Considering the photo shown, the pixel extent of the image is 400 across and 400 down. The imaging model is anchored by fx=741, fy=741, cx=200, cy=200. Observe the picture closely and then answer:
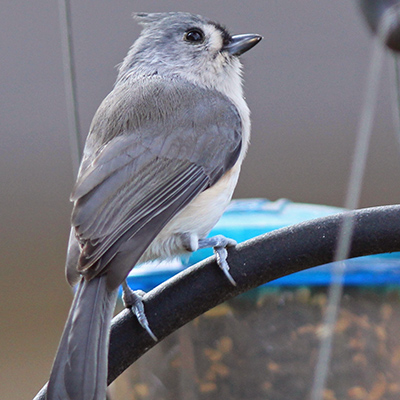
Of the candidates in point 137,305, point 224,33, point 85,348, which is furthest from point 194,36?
point 85,348

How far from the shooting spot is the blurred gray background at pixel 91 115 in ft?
10.9

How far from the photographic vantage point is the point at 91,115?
3.29 metres

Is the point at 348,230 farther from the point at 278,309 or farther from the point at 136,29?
the point at 136,29

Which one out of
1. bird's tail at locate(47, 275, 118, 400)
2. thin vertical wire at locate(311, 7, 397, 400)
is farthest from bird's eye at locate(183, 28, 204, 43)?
bird's tail at locate(47, 275, 118, 400)

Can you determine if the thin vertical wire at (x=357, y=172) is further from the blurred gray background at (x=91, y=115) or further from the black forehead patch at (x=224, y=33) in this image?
the blurred gray background at (x=91, y=115)

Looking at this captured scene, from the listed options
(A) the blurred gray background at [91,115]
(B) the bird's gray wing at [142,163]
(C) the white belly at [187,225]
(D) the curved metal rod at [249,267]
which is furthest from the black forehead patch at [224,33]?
(A) the blurred gray background at [91,115]

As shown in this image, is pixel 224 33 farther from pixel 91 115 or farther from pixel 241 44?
pixel 91 115

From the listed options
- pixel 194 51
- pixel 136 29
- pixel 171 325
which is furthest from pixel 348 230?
pixel 136 29

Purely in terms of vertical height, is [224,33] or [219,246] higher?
[224,33]

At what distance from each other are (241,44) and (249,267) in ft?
2.81

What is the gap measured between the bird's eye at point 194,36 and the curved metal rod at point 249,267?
2.78 ft

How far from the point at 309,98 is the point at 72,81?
2375 mm

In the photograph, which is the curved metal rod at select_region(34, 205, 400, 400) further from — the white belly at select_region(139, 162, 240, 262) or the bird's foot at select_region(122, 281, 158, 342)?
the white belly at select_region(139, 162, 240, 262)

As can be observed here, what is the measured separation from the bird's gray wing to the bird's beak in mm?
149
